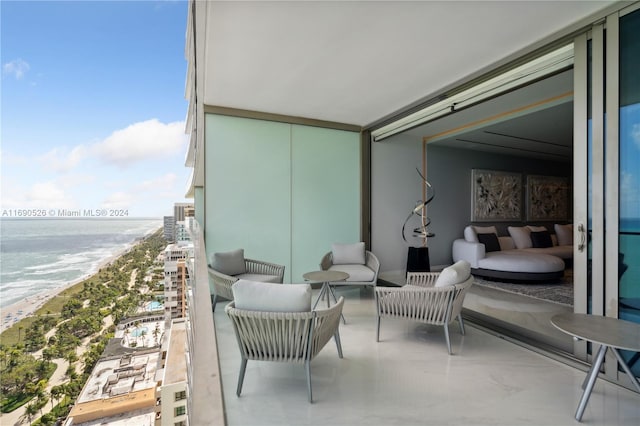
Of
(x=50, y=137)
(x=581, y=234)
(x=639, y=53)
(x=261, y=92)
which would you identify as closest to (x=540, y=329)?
(x=581, y=234)

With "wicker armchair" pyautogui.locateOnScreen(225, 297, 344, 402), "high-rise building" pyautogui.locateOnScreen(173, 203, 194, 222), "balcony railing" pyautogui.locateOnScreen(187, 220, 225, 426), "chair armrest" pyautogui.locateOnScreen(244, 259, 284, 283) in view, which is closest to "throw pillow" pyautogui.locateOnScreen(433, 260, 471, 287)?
"wicker armchair" pyautogui.locateOnScreen(225, 297, 344, 402)

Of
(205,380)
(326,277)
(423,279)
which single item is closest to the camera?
(205,380)

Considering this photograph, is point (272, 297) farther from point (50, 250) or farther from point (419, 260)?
point (50, 250)

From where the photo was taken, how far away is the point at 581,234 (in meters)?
2.59

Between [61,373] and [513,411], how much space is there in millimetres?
9244

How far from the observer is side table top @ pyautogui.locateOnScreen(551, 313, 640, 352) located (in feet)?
5.95

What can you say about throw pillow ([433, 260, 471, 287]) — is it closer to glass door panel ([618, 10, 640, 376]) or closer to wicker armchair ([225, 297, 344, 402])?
glass door panel ([618, 10, 640, 376])

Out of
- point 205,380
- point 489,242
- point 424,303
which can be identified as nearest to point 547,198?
point 489,242

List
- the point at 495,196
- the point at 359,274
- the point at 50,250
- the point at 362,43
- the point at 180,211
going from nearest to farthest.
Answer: the point at 362,43
the point at 359,274
the point at 50,250
the point at 495,196
the point at 180,211

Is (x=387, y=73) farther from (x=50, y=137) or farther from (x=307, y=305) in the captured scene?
(x=50, y=137)

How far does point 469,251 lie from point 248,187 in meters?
4.27

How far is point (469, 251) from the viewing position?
20.0 ft

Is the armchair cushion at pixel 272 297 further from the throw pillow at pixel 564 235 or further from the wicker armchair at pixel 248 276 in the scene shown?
the throw pillow at pixel 564 235

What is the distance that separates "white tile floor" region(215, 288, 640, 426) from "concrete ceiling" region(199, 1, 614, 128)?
9.18ft
